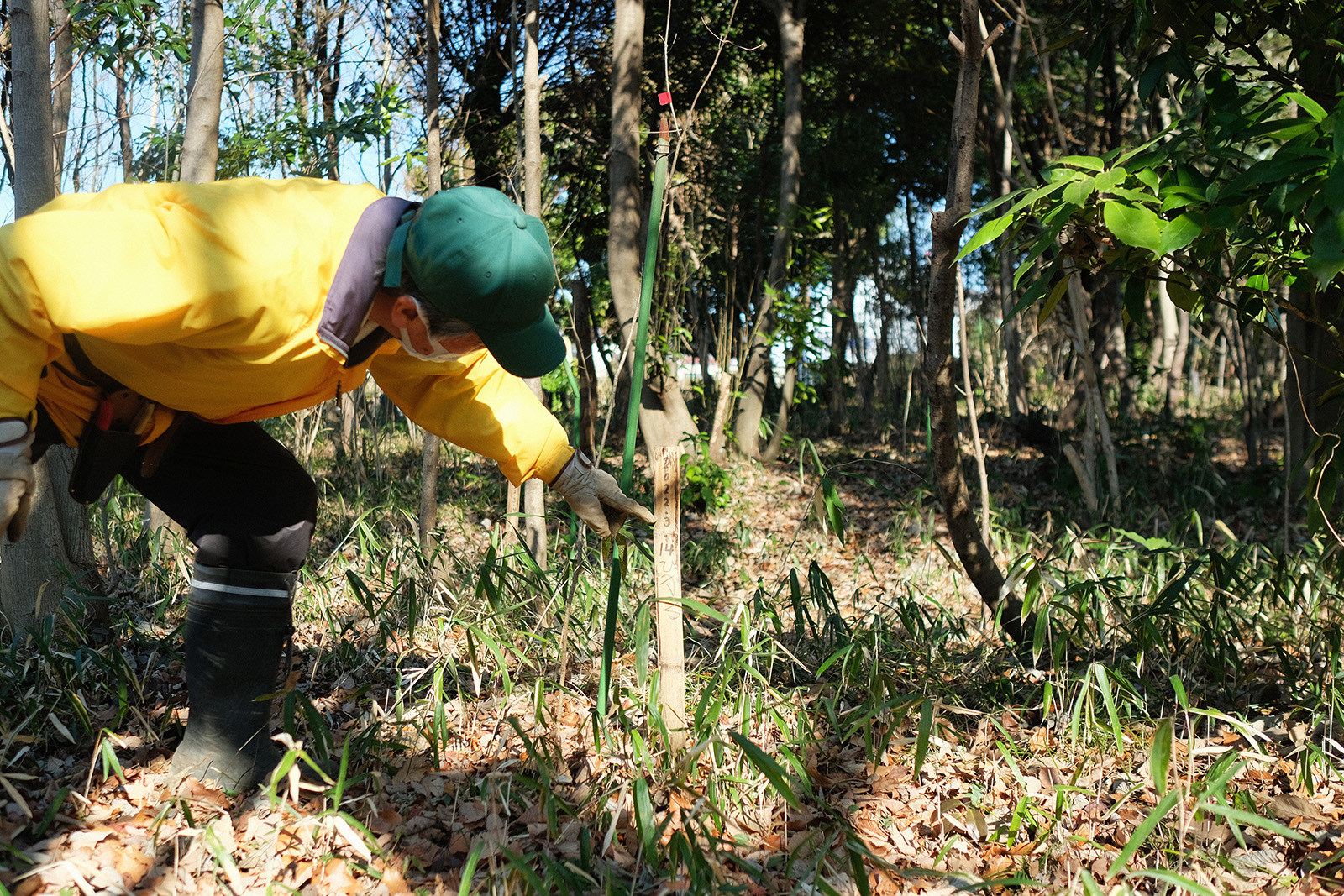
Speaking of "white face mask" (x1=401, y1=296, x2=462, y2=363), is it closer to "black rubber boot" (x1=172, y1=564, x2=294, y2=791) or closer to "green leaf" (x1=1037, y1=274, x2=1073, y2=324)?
"black rubber boot" (x1=172, y1=564, x2=294, y2=791)

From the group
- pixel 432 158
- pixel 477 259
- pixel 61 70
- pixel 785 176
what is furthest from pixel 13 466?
pixel 785 176

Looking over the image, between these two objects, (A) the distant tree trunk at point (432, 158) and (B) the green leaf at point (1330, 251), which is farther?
(A) the distant tree trunk at point (432, 158)

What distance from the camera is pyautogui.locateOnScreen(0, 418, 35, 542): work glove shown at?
4.93 ft

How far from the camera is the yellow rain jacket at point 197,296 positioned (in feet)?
4.89

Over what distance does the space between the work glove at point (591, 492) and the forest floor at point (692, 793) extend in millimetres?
479

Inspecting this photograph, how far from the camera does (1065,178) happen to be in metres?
1.84

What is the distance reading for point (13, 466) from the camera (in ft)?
4.97

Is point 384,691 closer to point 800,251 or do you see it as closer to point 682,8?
point 800,251

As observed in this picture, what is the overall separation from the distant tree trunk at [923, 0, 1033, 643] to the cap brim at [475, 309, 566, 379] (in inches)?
41.3

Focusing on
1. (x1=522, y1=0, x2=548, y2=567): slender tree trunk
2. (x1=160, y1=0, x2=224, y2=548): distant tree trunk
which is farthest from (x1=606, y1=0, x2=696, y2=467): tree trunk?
(x1=160, y1=0, x2=224, y2=548): distant tree trunk

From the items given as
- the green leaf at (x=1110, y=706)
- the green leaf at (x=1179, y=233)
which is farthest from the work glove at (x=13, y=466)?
the green leaf at (x=1110, y=706)

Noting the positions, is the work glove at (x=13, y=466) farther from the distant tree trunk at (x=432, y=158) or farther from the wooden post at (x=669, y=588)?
the distant tree trunk at (x=432, y=158)

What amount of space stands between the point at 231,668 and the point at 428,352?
875 mm

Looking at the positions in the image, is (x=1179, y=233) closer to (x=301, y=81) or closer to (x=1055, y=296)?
(x=1055, y=296)
